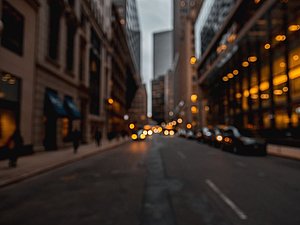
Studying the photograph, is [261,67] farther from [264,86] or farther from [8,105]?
[8,105]

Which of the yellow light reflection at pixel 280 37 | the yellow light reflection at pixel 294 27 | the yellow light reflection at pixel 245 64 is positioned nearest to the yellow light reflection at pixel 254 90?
the yellow light reflection at pixel 245 64

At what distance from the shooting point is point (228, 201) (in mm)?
5270

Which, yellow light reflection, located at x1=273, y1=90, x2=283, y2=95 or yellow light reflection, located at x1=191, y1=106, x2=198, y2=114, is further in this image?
yellow light reflection, located at x1=191, y1=106, x2=198, y2=114

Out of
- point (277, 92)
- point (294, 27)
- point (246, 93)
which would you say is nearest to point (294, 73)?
point (277, 92)

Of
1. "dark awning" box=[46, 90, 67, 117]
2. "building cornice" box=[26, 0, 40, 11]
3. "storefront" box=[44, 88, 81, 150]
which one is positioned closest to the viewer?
"building cornice" box=[26, 0, 40, 11]

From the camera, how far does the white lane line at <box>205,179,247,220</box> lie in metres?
4.37

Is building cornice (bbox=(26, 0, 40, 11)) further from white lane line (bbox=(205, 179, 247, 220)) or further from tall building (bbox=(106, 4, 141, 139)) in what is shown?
tall building (bbox=(106, 4, 141, 139))

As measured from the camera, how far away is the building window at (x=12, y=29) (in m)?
13.2

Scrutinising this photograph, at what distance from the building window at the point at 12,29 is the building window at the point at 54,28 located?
4346mm

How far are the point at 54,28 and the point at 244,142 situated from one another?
1717 cm

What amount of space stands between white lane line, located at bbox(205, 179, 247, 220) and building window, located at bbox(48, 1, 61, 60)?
1704cm

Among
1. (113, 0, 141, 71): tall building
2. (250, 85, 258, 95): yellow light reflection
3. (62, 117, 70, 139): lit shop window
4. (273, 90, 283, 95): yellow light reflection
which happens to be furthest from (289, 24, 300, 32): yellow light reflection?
(113, 0, 141, 71): tall building

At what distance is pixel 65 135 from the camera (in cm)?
2186

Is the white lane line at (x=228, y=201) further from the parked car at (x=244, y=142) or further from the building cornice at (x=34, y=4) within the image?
the building cornice at (x=34, y=4)
